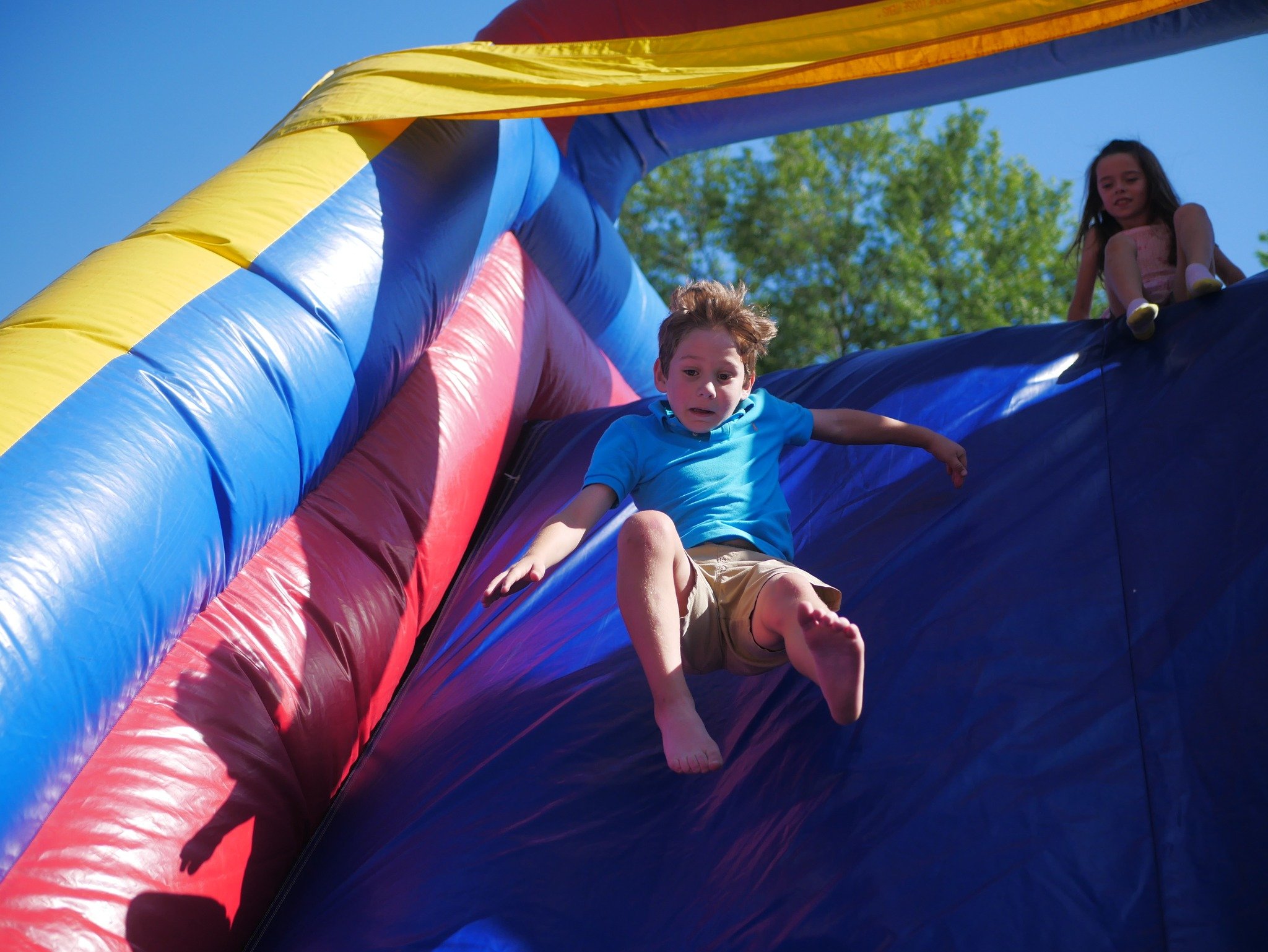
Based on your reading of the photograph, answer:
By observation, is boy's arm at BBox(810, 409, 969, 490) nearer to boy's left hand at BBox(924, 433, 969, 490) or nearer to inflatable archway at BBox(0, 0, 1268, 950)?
boy's left hand at BBox(924, 433, 969, 490)

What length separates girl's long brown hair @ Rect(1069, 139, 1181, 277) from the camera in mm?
2516

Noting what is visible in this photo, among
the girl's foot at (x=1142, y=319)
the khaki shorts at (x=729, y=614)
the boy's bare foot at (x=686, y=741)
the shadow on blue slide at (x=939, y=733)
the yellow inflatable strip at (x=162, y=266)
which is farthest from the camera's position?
the girl's foot at (x=1142, y=319)

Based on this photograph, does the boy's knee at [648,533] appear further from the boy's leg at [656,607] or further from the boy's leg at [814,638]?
the boy's leg at [814,638]

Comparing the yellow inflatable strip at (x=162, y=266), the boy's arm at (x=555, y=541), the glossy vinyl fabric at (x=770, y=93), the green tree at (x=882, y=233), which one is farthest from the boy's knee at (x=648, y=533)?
the green tree at (x=882, y=233)

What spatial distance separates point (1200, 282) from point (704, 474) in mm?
1059

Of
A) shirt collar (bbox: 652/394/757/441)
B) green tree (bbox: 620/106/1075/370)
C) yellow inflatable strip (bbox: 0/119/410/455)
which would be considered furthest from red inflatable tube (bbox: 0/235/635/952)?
green tree (bbox: 620/106/1075/370)

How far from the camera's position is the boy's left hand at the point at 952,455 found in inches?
72.1

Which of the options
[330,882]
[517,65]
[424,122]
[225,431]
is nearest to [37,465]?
[225,431]

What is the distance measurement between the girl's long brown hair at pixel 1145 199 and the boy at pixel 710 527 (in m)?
1.05

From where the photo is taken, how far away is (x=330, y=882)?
1.67 metres

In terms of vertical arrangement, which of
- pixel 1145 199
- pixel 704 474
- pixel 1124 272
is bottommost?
pixel 704 474

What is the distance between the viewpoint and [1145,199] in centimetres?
253

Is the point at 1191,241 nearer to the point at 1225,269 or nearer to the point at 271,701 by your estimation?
the point at 1225,269

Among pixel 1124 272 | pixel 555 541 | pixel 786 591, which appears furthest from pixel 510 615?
pixel 1124 272
